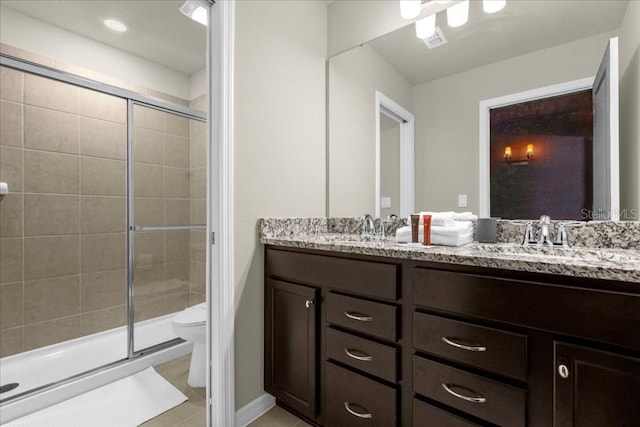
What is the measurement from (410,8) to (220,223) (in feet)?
5.12

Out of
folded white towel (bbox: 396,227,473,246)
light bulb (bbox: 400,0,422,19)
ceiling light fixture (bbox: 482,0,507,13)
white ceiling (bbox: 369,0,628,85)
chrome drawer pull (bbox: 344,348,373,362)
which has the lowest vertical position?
chrome drawer pull (bbox: 344,348,373,362)

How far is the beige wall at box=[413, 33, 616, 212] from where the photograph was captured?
4.17 feet

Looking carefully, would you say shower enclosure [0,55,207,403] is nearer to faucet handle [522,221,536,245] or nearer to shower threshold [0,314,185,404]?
shower threshold [0,314,185,404]

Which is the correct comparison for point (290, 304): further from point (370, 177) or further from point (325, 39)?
point (325, 39)

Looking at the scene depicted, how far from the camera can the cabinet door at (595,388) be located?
0.71m

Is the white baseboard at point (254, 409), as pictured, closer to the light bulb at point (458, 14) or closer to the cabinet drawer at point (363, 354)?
the cabinet drawer at point (363, 354)

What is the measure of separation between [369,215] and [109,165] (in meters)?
2.21

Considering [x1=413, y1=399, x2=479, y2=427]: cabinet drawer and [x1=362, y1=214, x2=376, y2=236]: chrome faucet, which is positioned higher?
[x1=362, y1=214, x2=376, y2=236]: chrome faucet

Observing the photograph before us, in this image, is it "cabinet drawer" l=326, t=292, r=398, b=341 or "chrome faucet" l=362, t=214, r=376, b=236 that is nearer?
"cabinet drawer" l=326, t=292, r=398, b=341

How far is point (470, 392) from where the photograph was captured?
94 cm

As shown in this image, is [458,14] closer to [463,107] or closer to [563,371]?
[463,107]

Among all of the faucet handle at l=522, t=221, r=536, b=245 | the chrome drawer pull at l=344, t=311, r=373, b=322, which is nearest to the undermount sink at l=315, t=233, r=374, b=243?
the chrome drawer pull at l=344, t=311, r=373, b=322

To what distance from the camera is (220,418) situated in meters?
1.39

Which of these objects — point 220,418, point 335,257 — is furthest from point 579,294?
point 220,418
